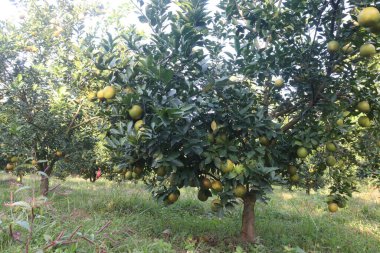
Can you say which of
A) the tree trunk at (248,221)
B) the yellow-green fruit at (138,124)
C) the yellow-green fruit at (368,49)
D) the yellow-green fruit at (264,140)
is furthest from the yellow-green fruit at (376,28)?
the tree trunk at (248,221)

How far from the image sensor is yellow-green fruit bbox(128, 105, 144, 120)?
2.65 m

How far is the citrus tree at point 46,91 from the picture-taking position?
4.68 metres

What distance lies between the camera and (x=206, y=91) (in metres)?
2.93

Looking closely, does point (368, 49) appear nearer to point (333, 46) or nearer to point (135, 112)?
point (333, 46)

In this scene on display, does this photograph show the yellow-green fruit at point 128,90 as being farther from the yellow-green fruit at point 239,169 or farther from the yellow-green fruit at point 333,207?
the yellow-green fruit at point 333,207

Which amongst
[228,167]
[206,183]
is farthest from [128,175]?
[228,167]

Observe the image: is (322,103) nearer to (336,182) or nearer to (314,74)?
(314,74)

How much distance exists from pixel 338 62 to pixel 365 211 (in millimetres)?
5247

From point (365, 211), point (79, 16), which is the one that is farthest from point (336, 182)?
point (79, 16)

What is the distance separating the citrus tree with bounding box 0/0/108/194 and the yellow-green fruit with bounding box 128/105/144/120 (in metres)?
1.63

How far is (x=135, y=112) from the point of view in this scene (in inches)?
104

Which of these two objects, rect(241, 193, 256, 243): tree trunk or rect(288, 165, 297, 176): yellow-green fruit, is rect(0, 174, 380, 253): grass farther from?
rect(288, 165, 297, 176): yellow-green fruit

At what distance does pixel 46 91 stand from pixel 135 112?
2.98 metres

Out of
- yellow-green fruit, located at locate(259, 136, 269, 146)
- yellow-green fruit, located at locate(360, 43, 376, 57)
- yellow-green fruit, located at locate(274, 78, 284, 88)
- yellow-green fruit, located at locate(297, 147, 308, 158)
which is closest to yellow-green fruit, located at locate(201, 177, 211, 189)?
A: yellow-green fruit, located at locate(259, 136, 269, 146)
